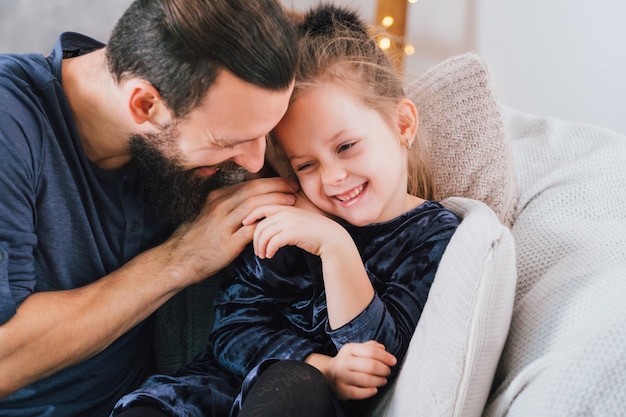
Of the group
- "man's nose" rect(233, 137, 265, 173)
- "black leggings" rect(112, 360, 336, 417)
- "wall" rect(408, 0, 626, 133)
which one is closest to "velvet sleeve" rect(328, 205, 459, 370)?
"black leggings" rect(112, 360, 336, 417)

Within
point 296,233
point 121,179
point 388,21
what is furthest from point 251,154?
point 388,21

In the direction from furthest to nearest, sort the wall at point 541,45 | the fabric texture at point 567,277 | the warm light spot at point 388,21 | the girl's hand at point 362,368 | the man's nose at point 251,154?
the warm light spot at point 388,21
the wall at point 541,45
the man's nose at point 251,154
the girl's hand at point 362,368
the fabric texture at point 567,277

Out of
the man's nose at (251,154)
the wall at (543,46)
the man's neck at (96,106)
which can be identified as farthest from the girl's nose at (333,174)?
the wall at (543,46)

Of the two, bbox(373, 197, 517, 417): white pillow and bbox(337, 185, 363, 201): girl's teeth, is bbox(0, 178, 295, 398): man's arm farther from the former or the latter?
bbox(373, 197, 517, 417): white pillow

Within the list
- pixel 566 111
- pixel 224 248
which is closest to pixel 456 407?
pixel 224 248

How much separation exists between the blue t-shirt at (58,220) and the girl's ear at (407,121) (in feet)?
1.58

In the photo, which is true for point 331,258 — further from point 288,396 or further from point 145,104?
point 145,104

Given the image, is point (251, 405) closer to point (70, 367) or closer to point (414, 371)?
point (414, 371)

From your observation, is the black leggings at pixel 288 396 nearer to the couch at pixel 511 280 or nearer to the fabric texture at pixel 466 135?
the couch at pixel 511 280

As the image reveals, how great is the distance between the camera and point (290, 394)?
0.86m

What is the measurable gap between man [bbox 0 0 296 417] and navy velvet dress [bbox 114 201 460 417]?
0.28ft

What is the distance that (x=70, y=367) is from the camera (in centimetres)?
114

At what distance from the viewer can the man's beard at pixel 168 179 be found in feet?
3.62

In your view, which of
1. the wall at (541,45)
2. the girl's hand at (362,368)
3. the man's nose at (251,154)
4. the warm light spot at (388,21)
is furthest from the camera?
the warm light spot at (388,21)
